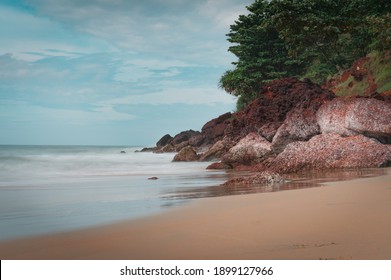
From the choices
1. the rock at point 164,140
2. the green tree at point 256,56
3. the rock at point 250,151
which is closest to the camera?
the rock at point 250,151

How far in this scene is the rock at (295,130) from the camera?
1189cm

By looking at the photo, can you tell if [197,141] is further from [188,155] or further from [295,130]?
[295,130]

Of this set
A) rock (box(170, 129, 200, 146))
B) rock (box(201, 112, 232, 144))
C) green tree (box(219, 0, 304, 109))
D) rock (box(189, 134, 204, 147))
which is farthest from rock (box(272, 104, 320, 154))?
rock (box(170, 129, 200, 146))

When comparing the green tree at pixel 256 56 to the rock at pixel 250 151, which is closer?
the rock at pixel 250 151

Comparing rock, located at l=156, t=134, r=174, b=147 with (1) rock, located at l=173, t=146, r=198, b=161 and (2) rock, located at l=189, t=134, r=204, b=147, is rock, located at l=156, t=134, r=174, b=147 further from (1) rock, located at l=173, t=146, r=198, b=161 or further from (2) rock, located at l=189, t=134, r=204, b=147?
(1) rock, located at l=173, t=146, r=198, b=161

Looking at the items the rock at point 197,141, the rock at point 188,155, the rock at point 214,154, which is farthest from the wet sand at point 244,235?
the rock at point 197,141

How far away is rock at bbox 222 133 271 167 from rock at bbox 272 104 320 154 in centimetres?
36

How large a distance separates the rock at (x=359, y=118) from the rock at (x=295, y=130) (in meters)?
0.35

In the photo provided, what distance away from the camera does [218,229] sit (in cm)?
384

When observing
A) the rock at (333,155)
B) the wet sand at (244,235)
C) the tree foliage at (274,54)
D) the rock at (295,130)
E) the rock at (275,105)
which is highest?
the tree foliage at (274,54)

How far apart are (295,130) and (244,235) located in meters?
8.84

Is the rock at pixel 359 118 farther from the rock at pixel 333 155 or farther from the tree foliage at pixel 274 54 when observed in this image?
the tree foliage at pixel 274 54

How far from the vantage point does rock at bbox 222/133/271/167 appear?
12.1 metres
